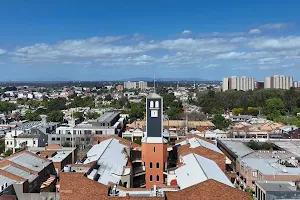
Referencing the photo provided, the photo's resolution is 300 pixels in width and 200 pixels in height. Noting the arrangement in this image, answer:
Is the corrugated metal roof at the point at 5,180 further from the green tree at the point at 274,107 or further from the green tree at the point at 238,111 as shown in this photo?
the green tree at the point at 238,111

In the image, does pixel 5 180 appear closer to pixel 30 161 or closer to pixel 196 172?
pixel 30 161

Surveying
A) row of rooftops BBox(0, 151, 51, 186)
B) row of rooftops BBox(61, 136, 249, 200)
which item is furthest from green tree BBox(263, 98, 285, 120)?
row of rooftops BBox(0, 151, 51, 186)

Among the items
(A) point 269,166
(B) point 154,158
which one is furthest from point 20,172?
(A) point 269,166

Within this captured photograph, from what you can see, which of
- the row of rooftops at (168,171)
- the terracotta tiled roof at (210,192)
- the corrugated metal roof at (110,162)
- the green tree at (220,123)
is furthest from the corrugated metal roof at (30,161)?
the green tree at (220,123)

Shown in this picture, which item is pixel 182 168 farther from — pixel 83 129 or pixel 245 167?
pixel 83 129

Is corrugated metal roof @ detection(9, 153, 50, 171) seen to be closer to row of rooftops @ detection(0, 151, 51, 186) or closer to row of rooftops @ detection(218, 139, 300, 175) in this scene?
row of rooftops @ detection(0, 151, 51, 186)

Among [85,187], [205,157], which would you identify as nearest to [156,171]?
[205,157]
